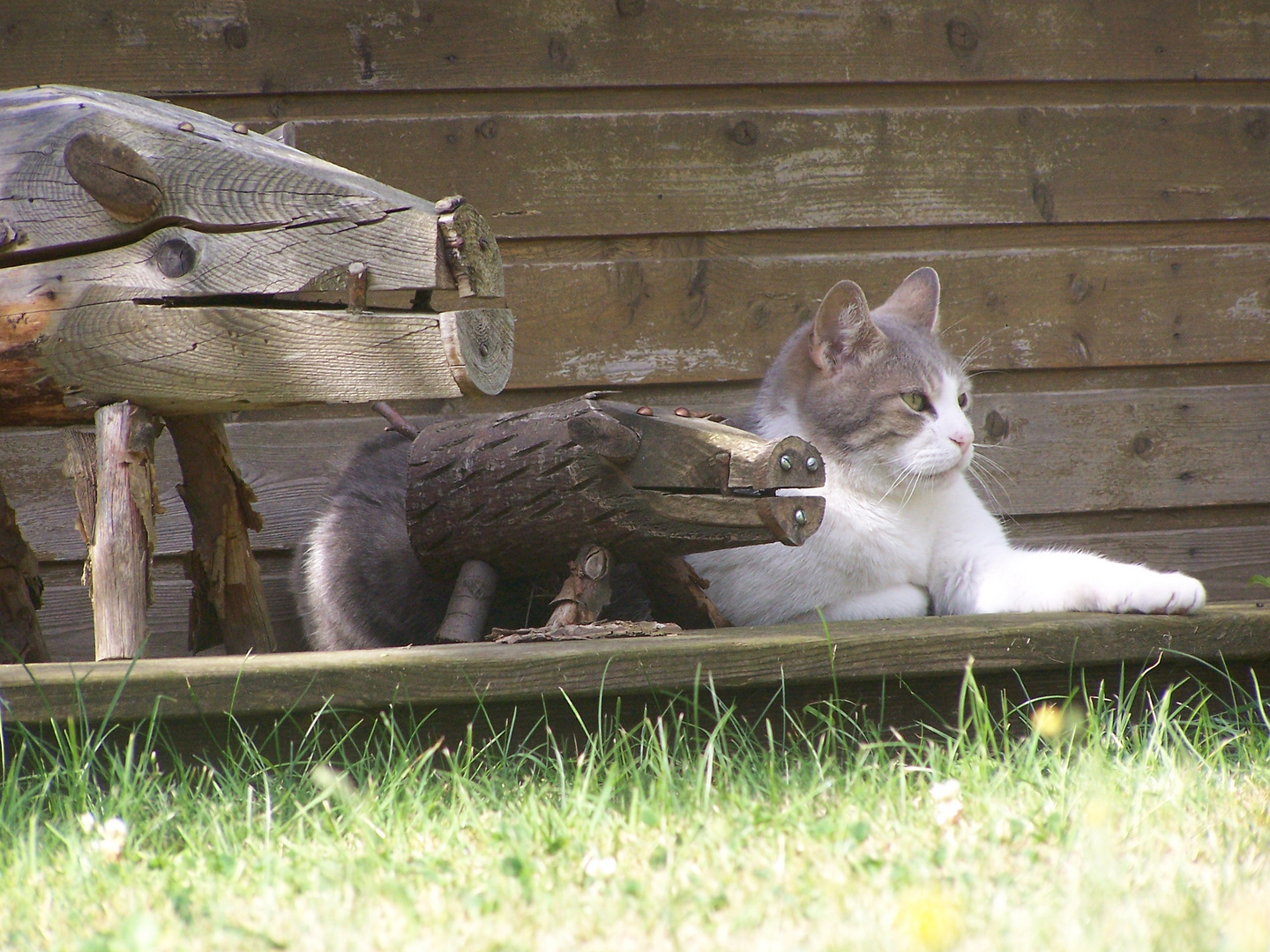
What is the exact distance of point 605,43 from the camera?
2.90m

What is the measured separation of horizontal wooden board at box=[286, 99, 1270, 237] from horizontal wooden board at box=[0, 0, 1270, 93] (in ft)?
0.36

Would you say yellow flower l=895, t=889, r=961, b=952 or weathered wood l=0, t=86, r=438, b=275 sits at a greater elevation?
weathered wood l=0, t=86, r=438, b=275

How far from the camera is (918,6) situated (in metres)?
3.01

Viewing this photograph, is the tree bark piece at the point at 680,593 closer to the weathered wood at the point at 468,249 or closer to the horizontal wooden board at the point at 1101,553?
the weathered wood at the point at 468,249

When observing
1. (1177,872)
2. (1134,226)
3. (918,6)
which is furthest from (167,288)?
Answer: (1134,226)

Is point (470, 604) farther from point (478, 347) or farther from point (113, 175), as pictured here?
point (113, 175)

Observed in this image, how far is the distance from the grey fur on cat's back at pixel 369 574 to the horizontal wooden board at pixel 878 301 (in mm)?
701

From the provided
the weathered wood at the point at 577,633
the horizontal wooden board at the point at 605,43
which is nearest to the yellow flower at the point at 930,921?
the weathered wood at the point at 577,633

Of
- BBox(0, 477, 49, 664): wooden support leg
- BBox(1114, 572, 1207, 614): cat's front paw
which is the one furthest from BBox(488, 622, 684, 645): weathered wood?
BBox(0, 477, 49, 664): wooden support leg

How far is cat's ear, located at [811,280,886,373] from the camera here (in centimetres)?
226

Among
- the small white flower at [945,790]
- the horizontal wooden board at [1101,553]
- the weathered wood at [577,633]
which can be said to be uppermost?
the weathered wood at [577,633]

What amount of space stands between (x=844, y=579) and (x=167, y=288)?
1.43m

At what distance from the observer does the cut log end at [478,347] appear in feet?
5.90

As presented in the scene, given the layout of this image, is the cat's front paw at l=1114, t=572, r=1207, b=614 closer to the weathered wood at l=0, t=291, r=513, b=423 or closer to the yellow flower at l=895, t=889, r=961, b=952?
the yellow flower at l=895, t=889, r=961, b=952
